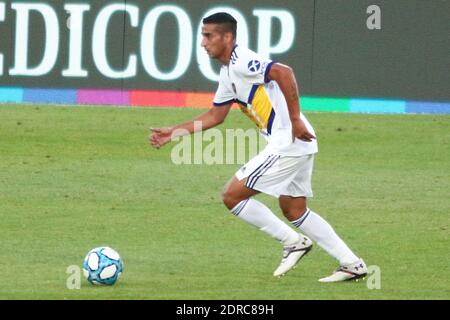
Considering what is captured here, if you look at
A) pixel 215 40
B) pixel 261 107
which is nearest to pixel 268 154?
pixel 261 107

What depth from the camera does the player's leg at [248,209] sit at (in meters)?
10.9

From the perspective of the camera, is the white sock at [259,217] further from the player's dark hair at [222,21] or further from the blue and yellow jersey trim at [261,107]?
the player's dark hair at [222,21]

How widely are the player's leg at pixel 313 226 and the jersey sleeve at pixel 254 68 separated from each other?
0.77 metres

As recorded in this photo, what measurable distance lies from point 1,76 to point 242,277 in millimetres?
12288

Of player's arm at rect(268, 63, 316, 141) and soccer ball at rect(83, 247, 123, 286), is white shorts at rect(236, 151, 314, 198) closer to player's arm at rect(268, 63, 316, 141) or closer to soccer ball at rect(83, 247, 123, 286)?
player's arm at rect(268, 63, 316, 141)

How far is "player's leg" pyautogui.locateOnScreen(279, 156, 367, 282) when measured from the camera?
35.8 ft

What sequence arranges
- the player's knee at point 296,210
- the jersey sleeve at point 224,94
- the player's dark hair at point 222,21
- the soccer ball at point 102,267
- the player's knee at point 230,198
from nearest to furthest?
the soccer ball at point 102,267 → the player's dark hair at point 222,21 → the player's knee at point 230,198 → the player's knee at point 296,210 → the jersey sleeve at point 224,94

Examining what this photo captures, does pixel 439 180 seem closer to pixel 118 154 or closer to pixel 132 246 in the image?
pixel 118 154

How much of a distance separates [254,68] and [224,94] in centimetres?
63

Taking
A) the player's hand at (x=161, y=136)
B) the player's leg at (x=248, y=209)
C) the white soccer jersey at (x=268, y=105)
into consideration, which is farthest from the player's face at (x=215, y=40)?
the player's leg at (x=248, y=209)

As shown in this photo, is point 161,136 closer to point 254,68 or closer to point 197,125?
point 197,125
